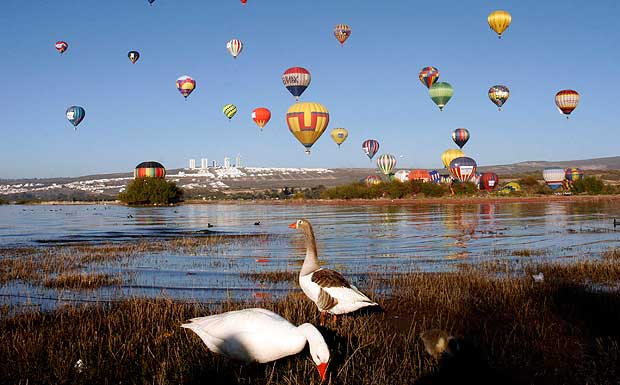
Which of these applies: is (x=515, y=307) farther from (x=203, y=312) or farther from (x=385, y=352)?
(x=203, y=312)

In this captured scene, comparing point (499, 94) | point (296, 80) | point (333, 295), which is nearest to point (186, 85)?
point (296, 80)

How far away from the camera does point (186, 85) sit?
81.3m

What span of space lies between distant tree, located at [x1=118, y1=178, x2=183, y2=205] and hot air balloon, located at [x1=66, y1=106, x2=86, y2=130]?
20050 mm

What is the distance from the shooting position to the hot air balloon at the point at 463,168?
319ft

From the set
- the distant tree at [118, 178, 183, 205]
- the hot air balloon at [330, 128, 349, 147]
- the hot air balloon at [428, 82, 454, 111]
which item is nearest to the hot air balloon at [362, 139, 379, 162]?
the hot air balloon at [330, 128, 349, 147]

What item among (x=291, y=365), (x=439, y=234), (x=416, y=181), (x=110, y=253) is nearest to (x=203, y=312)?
(x=291, y=365)

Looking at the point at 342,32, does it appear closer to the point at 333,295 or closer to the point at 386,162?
the point at 386,162

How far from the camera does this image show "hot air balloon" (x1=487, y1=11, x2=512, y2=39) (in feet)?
218

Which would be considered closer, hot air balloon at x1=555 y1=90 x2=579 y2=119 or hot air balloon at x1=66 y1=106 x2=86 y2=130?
hot air balloon at x1=555 y1=90 x2=579 y2=119

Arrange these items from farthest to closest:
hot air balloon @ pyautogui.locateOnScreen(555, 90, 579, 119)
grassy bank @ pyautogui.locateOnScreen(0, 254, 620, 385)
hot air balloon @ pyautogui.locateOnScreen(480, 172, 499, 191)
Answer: hot air balloon @ pyautogui.locateOnScreen(480, 172, 499, 191), hot air balloon @ pyautogui.locateOnScreen(555, 90, 579, 119), grassy bank @ pyautogui.locateOnScreen(0, 254, 620, 385)

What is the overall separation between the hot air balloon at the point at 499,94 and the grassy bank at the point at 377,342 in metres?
74.6

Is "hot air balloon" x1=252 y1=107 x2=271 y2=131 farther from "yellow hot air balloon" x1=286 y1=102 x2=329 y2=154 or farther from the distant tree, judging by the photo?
the distant tree

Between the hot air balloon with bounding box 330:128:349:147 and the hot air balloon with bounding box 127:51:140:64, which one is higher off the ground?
the hot air balloon with bounding box 127:51:140:64

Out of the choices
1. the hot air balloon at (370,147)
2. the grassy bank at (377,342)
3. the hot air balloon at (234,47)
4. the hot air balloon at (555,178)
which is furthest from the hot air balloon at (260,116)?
the grassy bank at (377,342)
